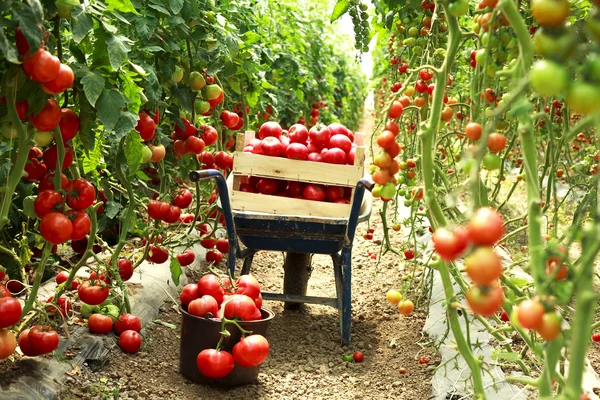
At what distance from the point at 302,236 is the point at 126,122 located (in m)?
1.58

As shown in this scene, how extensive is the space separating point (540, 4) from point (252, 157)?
3.08 m

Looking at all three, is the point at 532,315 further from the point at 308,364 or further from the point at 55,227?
the point at 308,364

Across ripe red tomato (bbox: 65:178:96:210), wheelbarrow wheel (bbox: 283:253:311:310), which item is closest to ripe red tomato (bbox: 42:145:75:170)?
ripe red tomato (bbox: 65:178:96:210)

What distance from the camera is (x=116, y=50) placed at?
7.52 ft

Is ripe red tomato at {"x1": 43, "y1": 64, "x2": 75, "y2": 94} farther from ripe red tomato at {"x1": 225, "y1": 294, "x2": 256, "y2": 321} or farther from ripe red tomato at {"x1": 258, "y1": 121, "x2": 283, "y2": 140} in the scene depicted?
ripe red tomato at {"x1": 258, "y1": 121, "x2": 283, "y2": 140}

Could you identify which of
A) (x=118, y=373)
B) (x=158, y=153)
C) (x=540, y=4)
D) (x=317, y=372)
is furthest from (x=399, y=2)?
(x=540, y=4)

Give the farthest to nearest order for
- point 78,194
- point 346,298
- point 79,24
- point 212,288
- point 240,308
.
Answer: point 346,298, point 212,288, point 240,308, point 78,194, point 79,24

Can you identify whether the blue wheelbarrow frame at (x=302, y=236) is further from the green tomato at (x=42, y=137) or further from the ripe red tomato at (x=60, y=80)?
the ripe red tomato at (x=60, y=80)

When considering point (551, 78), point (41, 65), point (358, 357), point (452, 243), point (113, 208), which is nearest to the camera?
point (551, 78)

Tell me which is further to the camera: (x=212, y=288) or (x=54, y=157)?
(x=212, y=288)

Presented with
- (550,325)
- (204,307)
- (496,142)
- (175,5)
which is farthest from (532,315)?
(175,5)

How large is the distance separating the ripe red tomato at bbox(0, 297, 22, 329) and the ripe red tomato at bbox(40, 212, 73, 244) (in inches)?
9.8

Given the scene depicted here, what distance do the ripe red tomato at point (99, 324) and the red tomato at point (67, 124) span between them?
46.7 inches

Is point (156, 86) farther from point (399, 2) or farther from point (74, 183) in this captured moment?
point (399, 2)
